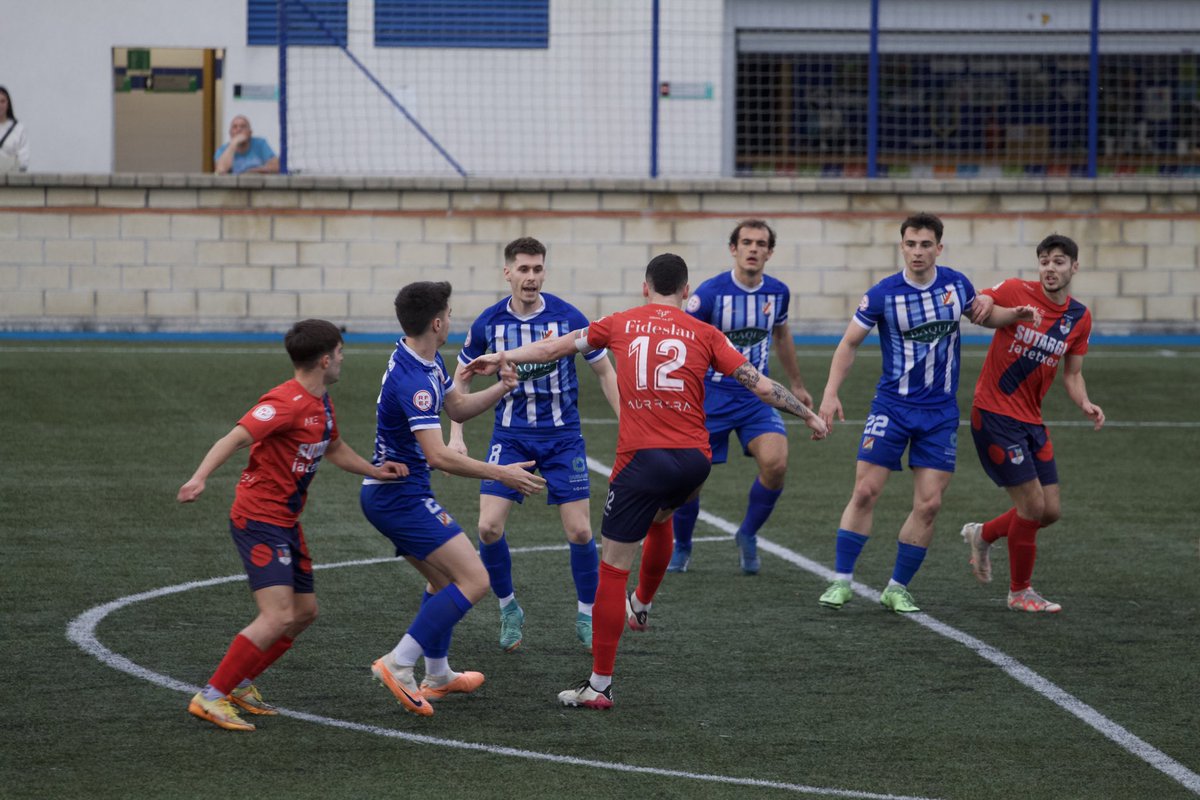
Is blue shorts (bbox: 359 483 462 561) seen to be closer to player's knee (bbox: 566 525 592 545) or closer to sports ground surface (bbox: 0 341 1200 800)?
sports ground surface (bbox: 0 341 1200 800)

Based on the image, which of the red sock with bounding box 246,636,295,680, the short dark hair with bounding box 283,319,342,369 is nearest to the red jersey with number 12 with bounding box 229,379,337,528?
the short dark hair with bounding box 283,319,342,369

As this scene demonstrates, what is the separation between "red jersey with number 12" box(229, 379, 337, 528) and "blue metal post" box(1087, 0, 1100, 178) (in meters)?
15.9

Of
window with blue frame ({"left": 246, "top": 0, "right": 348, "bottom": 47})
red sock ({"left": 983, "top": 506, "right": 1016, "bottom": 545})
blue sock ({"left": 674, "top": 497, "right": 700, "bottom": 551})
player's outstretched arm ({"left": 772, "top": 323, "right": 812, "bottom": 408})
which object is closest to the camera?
red sock ({"left": 983, "top": 506, "right": 1016, "bottom": 545})

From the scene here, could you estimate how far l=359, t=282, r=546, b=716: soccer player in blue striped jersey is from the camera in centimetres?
679

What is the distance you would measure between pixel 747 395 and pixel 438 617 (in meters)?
3.68

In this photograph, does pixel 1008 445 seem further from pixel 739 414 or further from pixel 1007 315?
pixel 739 414

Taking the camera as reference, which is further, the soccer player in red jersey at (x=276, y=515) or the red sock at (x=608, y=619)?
the red sock at (x=608, y=619)

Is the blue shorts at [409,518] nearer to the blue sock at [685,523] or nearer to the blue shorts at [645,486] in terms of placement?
the blue shorts at [645,486]

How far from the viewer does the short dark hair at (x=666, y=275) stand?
7.19 m

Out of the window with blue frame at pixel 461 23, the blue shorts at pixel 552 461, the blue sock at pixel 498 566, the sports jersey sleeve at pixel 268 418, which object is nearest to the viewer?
the sports jersey sleeve at pixel 268 418

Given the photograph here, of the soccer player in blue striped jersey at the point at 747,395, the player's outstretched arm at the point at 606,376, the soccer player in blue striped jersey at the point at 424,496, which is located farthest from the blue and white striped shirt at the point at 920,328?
the soccer player in blue striped jersey at the point at 424,496

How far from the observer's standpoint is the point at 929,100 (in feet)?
73.5

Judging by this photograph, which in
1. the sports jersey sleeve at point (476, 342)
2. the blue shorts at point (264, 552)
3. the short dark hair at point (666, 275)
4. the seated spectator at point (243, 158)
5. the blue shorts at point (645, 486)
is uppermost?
the seated spectator at point (243, 158)

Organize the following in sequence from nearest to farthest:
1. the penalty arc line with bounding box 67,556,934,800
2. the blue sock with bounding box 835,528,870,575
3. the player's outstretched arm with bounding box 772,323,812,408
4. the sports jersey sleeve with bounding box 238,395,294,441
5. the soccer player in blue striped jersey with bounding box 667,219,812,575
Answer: the penalty arc line with bounding box 67,556,934,800
the sports jersey sleeve with bounding box 238,395,294,441
the blue sock with bounding box 835,528,870,575
the soccer player in blue striped jersey with bounding box 667,219,812,575
the player's outstretched arm with bounding box 772,323,812,408
